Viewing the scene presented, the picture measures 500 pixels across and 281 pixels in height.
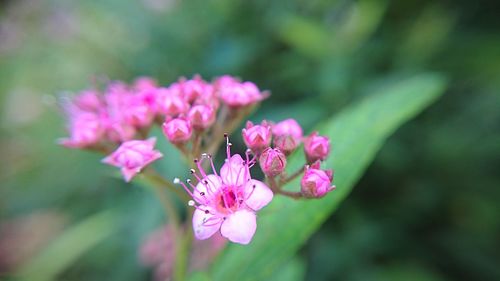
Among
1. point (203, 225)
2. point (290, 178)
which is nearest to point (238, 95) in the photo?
point (290, 178)

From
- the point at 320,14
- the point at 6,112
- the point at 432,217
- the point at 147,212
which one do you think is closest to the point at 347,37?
the point at 320,14

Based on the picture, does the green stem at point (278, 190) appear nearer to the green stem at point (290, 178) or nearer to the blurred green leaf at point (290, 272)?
the green stem at point (290, 178)

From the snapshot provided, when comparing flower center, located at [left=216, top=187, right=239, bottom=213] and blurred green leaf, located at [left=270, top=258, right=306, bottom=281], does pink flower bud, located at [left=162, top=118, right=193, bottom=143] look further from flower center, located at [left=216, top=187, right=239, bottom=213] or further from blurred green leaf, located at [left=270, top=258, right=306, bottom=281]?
blurred green leaf, located at [left=270, top=258, right=306, bottom=281]

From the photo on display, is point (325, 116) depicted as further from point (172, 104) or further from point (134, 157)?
point (134, 157)

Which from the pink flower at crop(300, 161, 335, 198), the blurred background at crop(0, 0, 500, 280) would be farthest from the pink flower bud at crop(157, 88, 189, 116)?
the blurred background at crop(0, 0, 500, 280)

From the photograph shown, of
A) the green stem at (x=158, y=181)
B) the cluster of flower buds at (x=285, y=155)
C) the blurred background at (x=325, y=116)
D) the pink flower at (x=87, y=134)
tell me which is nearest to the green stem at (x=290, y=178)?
the cluster of flower buds at (x=285, y=155)
